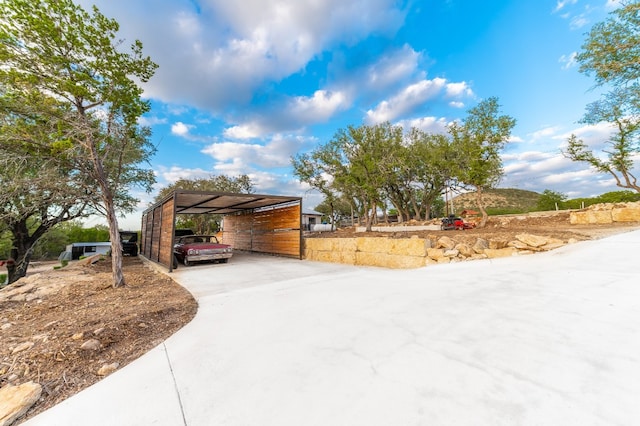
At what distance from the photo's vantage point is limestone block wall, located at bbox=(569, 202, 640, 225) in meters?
9.96

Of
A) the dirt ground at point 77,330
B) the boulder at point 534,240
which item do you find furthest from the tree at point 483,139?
the dirt ground at point 77,330

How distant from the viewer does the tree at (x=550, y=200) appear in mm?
24159

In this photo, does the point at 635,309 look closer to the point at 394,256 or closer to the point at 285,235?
the point at 394,256

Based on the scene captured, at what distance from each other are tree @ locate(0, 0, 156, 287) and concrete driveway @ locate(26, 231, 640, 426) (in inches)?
194

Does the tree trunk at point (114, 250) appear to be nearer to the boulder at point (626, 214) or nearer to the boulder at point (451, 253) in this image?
the boulder at point (451, 253)

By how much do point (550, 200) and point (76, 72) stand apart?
35.2 meters

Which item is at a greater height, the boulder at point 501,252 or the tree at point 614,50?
the tree at point 614,50

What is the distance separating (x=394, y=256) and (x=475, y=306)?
148 inches

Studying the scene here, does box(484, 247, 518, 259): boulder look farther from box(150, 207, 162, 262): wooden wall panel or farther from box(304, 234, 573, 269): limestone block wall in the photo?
box(150, 207, 162, 262): wooden wall panel

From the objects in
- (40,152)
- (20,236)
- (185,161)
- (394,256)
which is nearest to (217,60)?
(40,152)

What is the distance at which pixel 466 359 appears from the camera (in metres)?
2.09

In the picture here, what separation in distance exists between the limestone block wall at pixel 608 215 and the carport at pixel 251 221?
12.9 meters

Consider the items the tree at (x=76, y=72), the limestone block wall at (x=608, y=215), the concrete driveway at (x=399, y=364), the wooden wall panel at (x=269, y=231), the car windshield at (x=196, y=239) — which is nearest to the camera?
the concrete driveway at (x=399, y=364)

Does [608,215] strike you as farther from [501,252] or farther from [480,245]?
[480,245]
